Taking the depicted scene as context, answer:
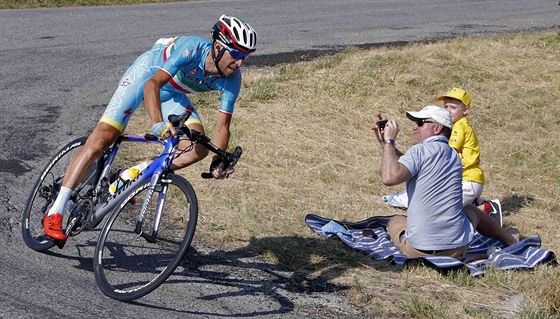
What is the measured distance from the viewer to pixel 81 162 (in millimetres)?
6426

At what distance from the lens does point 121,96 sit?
21.3ft

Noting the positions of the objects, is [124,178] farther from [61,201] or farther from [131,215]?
[131,215]

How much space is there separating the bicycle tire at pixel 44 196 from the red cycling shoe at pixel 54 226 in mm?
310

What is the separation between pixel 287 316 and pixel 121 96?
6.69ft

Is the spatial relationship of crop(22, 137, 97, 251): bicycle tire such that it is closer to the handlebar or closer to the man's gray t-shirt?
the handlebar

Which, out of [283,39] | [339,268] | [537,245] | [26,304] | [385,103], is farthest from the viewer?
[283,39]

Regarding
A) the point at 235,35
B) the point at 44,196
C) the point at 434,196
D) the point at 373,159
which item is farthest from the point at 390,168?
the point at 373,159

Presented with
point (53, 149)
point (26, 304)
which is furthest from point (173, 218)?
point (53, 149)

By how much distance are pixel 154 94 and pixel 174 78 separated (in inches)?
27.7

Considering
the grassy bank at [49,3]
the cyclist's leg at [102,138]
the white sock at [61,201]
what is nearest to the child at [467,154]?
the cyclist's leg at [102,138]

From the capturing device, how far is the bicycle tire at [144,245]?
573 centimetres

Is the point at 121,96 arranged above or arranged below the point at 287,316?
above

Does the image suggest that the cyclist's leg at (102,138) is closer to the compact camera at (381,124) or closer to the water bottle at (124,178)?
the water bottle at (124,178)

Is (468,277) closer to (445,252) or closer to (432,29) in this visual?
(445,252)
